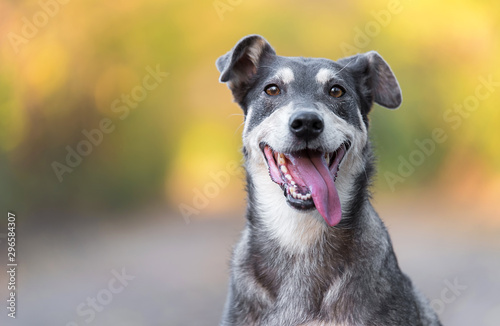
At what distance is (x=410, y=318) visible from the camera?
195 inches

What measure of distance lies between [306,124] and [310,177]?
40cm

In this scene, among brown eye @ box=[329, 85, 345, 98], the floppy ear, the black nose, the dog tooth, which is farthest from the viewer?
the floppy ear

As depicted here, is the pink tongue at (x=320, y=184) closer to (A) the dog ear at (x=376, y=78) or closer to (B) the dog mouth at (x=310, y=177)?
(B) the dog mouth at (x=310, y=177)

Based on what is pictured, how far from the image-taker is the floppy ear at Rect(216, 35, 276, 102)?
219 inches

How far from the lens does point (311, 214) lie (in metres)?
5.14

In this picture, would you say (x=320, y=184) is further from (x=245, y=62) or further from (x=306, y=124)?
(x=245, y=62)

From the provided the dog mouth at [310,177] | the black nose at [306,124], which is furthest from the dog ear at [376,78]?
the black nose at [306,124]

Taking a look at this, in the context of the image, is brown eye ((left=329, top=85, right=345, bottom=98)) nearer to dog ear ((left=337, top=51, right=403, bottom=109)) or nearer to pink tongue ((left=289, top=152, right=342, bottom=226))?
dog ear ((left=337, top=51, right=403, bottom=109))

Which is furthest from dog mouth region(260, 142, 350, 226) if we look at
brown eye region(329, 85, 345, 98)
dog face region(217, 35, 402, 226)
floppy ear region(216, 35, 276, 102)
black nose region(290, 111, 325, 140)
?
floppy ear region(216, 35, 276, 102)

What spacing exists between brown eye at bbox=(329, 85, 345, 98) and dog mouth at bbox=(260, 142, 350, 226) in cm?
45

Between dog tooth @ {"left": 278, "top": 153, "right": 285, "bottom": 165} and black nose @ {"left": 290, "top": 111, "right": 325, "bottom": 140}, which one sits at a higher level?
black nose @ {"left": 290, "top": 111, "right": 325, "bottom": 140}

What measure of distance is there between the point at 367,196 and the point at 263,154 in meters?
0.91

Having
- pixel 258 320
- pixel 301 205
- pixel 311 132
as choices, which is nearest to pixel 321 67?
pixel 311 132

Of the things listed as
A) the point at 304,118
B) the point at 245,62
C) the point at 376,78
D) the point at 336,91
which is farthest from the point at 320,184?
the point at 245,62
